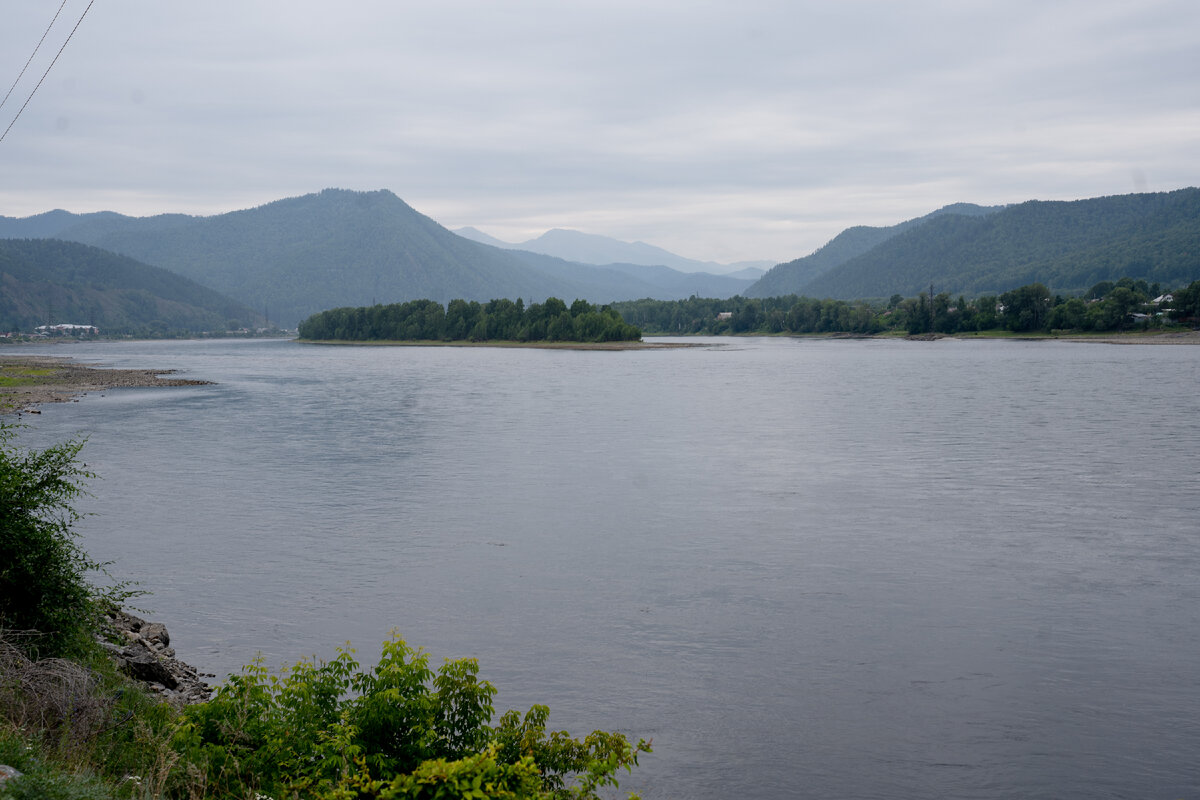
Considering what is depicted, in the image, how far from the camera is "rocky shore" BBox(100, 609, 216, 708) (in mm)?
12805

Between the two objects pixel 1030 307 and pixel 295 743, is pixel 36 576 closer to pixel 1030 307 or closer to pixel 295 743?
pixel 295 743

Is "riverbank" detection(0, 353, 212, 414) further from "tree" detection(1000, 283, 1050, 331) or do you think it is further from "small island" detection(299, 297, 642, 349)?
"tree" detection(1000, 283, 1050, 331)

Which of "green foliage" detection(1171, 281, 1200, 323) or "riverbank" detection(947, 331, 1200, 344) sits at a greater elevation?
"green foliage" detection(1171, 281, 1200, 323)

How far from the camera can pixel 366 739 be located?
861 centimetres

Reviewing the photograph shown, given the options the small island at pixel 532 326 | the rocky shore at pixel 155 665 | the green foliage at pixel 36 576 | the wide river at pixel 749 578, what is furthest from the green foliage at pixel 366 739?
the small island at pixel 532 326

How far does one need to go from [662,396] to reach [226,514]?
138ft

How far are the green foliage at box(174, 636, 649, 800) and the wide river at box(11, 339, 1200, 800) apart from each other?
120 inches

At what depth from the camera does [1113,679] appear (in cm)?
1383

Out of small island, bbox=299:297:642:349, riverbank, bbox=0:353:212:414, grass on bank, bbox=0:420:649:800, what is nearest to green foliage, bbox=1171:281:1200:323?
small island, bbox=299:297:642:349

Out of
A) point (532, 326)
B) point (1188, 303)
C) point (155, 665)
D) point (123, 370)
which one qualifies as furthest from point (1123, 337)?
point (155, 665)

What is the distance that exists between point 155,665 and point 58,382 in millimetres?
73206

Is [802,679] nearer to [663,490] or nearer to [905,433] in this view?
[663,490]

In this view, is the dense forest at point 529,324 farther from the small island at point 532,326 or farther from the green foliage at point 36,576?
the green foliage at point 36,576

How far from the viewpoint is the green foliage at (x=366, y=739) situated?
26.7 ft
